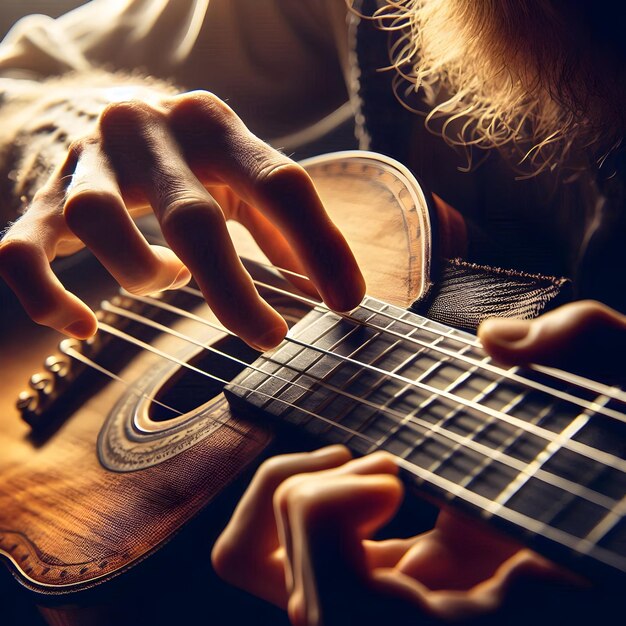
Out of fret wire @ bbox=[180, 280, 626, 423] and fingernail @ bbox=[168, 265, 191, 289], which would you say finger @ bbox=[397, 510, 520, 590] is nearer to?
fret wire @ bbox=[180, 280, 626, 423]

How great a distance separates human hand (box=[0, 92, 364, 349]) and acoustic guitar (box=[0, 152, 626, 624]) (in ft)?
0.24

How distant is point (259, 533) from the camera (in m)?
0.39

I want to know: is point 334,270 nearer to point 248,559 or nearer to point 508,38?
point 248,559

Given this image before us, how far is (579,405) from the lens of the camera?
381 mm

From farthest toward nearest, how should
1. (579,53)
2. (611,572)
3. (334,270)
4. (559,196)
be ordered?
(559,196) → (579,53) → (334,270) → (611,572)

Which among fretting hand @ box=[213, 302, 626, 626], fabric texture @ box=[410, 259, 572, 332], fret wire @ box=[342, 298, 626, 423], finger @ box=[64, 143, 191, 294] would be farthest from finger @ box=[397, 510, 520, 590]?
finger @ box=[64, 143, 191, 294]

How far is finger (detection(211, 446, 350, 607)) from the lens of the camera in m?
0.38

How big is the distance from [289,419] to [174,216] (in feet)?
0.63

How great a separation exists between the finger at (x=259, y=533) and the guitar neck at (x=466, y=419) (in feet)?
0.13

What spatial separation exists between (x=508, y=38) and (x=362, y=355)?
402 mm

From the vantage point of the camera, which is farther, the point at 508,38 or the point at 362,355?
the point at 508,38

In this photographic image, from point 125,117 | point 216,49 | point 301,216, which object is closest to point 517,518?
point 301,216

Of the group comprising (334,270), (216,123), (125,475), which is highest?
(216,123)

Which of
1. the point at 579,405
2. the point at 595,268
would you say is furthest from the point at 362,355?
the point at 595,268
